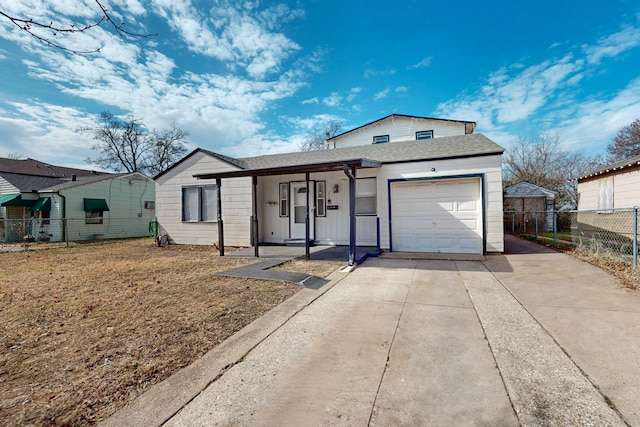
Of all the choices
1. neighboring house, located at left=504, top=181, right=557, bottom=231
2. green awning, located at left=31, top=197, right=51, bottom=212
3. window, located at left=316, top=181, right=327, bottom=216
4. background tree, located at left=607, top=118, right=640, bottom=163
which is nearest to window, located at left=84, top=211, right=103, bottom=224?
green awning, located at left=31, top=197, right=51, bottom=212

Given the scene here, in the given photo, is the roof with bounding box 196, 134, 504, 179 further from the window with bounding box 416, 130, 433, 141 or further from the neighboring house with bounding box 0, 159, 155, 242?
the neighboring house with bounding box 0, 159, 155, 242

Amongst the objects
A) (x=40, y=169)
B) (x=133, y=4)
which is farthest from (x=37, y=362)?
(x=40, y=169)

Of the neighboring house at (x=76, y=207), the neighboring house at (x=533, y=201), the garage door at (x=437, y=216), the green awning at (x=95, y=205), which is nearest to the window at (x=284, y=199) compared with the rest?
the garage door at (x=437, y=216)

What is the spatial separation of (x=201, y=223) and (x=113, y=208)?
10297mm

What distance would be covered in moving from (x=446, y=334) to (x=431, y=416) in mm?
1424

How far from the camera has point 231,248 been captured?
34.4ft

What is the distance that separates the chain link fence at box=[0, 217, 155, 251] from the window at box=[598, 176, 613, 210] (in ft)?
66.1

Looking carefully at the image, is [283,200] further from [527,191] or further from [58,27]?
[527,191]

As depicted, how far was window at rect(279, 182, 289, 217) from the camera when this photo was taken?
10592 millimetres

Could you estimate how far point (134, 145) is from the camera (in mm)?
28469

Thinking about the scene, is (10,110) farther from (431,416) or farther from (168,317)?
(431,416)

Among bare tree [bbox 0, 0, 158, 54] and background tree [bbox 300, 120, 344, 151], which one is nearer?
bare tree [bbox 0, 0, 158, 54]

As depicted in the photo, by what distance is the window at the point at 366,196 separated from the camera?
940 centimetres

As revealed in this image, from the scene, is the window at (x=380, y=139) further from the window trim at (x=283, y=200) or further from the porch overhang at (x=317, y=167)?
the porch overhang at (x=317, y=167)
